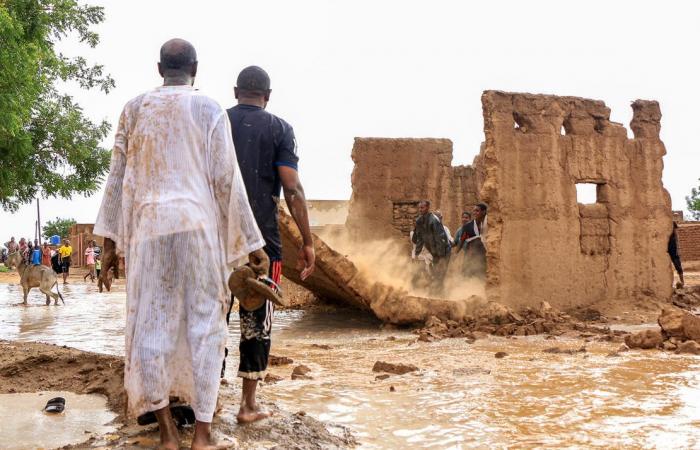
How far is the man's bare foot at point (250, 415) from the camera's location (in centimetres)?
331

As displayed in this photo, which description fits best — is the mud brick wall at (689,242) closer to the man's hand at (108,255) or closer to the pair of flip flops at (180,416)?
the pair of flip flops at (180,416)

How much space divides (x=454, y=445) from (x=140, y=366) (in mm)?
1537

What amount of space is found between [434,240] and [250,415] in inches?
296

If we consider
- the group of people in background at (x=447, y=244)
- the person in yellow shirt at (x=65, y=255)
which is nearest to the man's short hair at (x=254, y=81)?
the group of people in background at (x=447, y=244)

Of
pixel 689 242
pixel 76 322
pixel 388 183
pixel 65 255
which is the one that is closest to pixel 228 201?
pixel 76 322

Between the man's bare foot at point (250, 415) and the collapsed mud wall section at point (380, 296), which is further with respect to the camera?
the collapsed mud wall section at point (380, 296)

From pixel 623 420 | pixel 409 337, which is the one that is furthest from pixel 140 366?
pixel 409 337

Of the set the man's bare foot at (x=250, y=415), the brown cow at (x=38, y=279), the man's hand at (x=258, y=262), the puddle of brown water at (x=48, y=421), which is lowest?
the puddle of brown water at (x=48, y=421)

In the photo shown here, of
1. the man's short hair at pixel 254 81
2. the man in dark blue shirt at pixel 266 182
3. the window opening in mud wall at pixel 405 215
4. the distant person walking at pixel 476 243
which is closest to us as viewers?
the man in dark blue shirt at pixel 266 182

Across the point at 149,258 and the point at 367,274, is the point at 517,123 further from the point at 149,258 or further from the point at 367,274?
the point at 149,258

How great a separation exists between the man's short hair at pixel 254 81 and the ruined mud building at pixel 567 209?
16.1 ft

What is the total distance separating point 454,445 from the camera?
341 centimetres

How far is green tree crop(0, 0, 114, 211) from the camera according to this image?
11.0 meters

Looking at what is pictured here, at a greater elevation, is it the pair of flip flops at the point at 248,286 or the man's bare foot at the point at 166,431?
the pair of flip flops at the point at 248,286
